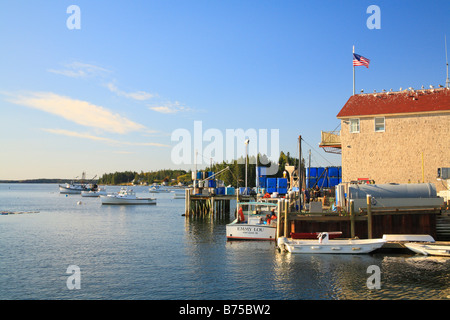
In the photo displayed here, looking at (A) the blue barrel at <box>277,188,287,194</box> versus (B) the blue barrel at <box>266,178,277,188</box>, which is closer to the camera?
(A) the blue barrel at <box>277,188,287,194</box>

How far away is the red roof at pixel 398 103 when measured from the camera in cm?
4175

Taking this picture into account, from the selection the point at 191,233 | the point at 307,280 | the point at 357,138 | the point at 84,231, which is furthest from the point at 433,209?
the point at 84,231

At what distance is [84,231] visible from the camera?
160 ft

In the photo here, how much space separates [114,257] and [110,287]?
922 centimetres

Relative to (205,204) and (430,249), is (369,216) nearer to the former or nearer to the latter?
(430,249)

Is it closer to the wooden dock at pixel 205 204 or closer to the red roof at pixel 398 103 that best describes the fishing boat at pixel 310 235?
the red roof at pixel 398 103

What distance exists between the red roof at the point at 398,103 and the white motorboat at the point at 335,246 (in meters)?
A: 18.0

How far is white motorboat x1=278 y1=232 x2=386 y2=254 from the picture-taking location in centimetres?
2992

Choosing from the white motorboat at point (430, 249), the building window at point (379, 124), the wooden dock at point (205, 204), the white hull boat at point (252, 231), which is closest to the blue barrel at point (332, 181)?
the wooden dock at point (205, 204)

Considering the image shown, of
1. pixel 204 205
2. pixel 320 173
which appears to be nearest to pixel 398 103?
pixel 320 173

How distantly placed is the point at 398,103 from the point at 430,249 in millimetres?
19721

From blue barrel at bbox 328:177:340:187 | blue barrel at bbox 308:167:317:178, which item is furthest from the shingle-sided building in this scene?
blue barrel at bbox 308:167:317:178

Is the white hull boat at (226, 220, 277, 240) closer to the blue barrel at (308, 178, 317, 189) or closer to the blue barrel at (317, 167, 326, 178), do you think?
the blue barrel at (308, 178, 317, 189)
